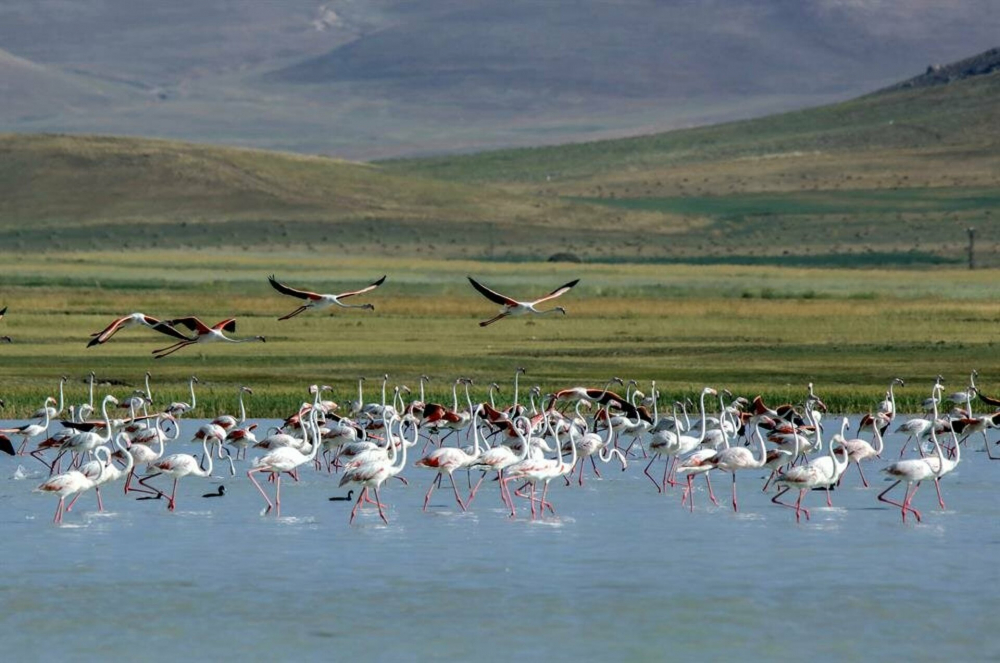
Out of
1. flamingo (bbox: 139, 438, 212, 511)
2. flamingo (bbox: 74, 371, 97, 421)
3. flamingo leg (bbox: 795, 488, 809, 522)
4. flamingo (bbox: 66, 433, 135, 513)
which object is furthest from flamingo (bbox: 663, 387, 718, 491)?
flamingo (bbox: 74, 371, 97, 421)

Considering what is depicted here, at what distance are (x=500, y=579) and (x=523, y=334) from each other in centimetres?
3262

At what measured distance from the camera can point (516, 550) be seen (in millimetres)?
19156

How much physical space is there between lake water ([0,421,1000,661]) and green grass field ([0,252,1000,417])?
33.3ft

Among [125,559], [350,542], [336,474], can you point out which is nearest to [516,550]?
[350,542]

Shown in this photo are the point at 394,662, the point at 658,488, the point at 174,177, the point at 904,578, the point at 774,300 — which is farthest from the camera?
the point at 174,177

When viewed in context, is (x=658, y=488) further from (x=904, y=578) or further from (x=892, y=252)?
(x=892, y=252)

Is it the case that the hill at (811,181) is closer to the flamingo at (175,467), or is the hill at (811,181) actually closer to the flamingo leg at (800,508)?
the flamingo leg at (800,508)

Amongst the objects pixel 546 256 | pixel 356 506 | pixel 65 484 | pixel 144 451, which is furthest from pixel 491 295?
pixel 546 256

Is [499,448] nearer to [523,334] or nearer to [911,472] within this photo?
[911,472]

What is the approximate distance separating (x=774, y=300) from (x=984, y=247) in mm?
47320

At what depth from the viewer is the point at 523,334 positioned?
164 ft

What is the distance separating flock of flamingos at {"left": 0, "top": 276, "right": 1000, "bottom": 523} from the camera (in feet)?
70.9

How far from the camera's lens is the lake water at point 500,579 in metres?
14.8

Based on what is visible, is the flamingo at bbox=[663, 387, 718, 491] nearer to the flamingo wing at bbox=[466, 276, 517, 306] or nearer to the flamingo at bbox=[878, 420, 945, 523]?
the flamingo wing at bbox=[466, 276, 517, 306]
